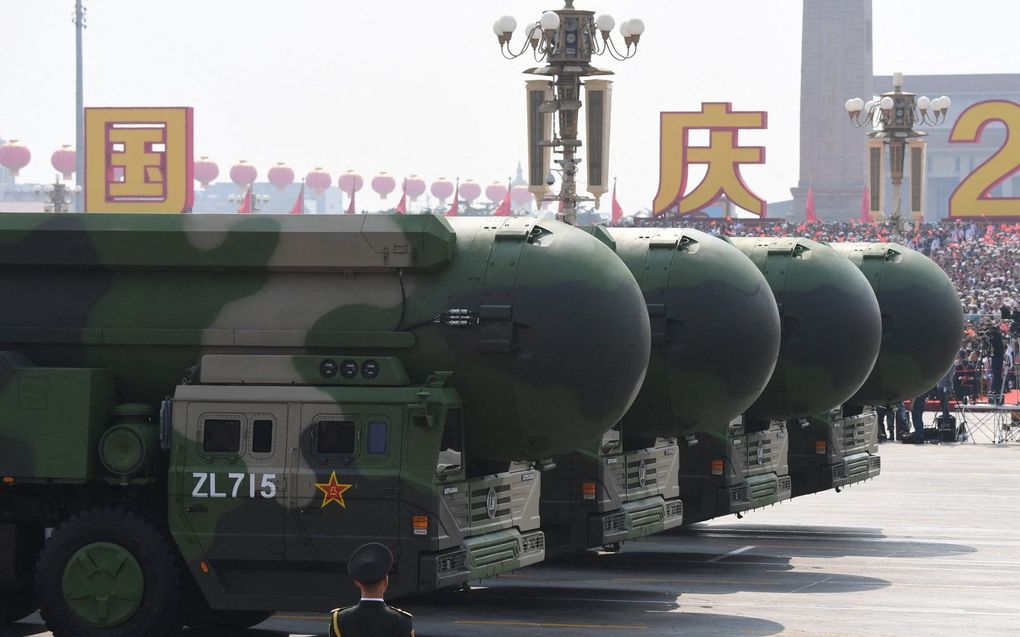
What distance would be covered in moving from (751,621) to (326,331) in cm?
440

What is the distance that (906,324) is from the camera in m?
21.6

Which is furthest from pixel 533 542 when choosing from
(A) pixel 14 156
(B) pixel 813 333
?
(A) pixel 14 156

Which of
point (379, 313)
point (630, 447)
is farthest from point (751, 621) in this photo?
point (379, 313)

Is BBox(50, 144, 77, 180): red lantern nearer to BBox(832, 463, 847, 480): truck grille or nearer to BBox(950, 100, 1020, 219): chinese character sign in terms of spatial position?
BBox(950, 100, 1020, 219): chinese character sign

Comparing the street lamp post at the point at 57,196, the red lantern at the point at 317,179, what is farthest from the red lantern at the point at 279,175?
the street lamp post at the point at 57,196

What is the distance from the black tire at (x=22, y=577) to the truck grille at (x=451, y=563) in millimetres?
3373

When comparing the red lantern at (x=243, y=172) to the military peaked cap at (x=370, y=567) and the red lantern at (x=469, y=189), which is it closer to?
the red lantern at (x=469, y=189)

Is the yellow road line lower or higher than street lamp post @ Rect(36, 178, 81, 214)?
lower

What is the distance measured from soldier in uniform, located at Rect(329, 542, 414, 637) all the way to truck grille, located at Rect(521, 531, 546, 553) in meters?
5.73

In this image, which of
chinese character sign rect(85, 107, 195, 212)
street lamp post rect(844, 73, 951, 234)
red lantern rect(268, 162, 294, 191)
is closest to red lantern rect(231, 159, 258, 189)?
red lantern rect(268, 162, 294, 191)

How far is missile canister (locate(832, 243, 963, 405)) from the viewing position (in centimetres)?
2158

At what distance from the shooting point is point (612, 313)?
12891 mm

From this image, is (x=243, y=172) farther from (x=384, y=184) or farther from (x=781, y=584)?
(x=781, y=584)

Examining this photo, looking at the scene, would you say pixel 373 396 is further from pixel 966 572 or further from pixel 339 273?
pixel 966 572
